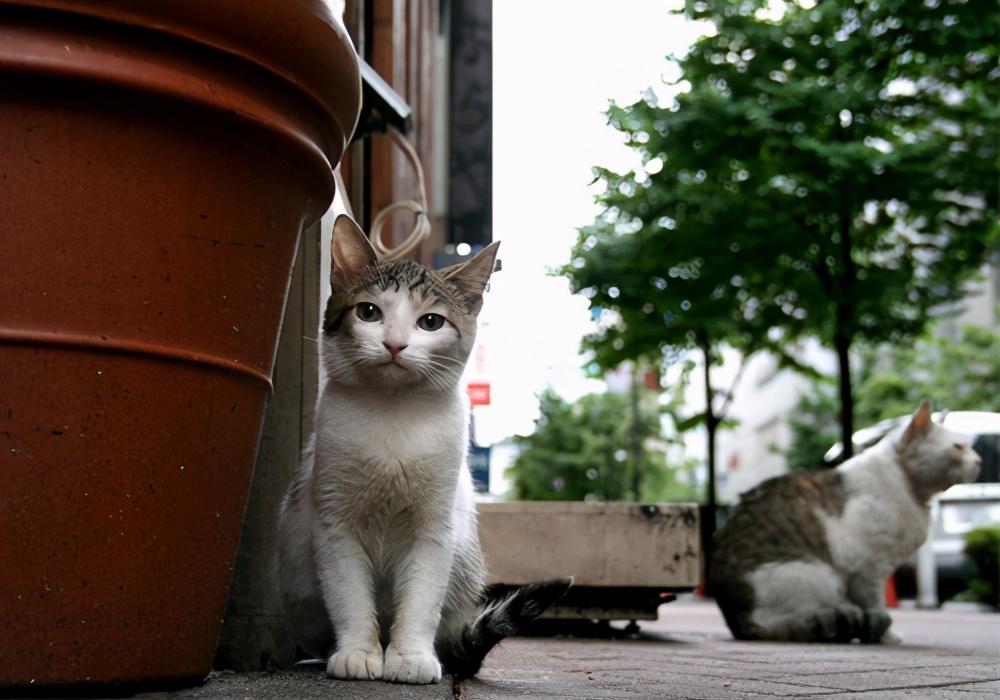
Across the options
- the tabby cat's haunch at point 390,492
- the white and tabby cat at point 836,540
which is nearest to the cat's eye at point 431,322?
the tabby cat's haunch at point 390,492

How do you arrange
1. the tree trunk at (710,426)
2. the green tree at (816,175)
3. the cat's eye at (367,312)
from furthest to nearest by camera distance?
1. the tree trunk at (710,426)
2. the green tree at (816,175)
3. the cat's eye at (367,312)

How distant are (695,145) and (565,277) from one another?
80.8 inches

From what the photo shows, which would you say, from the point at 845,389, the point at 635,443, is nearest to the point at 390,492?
the point at 845,389

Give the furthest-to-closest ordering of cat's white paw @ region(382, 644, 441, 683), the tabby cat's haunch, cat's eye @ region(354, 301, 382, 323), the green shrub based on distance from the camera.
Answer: the green shrub → cat's eye @ region(354, 301, 382, 323) → the tabby cat's haunch → cat's white paw @ region(382, 644, 441, 683)

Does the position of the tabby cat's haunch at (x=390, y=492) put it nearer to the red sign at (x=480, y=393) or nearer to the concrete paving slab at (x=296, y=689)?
the concrete paving slab at (x=296, y=689)

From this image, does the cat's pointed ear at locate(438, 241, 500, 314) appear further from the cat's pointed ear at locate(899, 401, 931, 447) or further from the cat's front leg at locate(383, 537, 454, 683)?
the cat's pointed ear at locate(899, 401, 931, 447)

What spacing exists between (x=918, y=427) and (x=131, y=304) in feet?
16.0

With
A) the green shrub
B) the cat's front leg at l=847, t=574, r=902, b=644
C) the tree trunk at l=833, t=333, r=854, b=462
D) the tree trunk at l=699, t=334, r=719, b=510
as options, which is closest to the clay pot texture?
the cat's front leg at l=847, t=574, r=902, b=644

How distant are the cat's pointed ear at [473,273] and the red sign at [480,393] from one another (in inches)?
336

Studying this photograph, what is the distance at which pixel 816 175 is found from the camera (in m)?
8.52

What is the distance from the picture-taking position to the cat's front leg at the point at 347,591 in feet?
7.67

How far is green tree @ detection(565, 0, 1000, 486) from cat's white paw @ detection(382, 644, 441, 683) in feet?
22.4

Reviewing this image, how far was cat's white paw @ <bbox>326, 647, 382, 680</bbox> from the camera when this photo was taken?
7.38ft

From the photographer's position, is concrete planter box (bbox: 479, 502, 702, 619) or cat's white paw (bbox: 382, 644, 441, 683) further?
concrete planter box (bbox: 479, 502, 702, 619)
